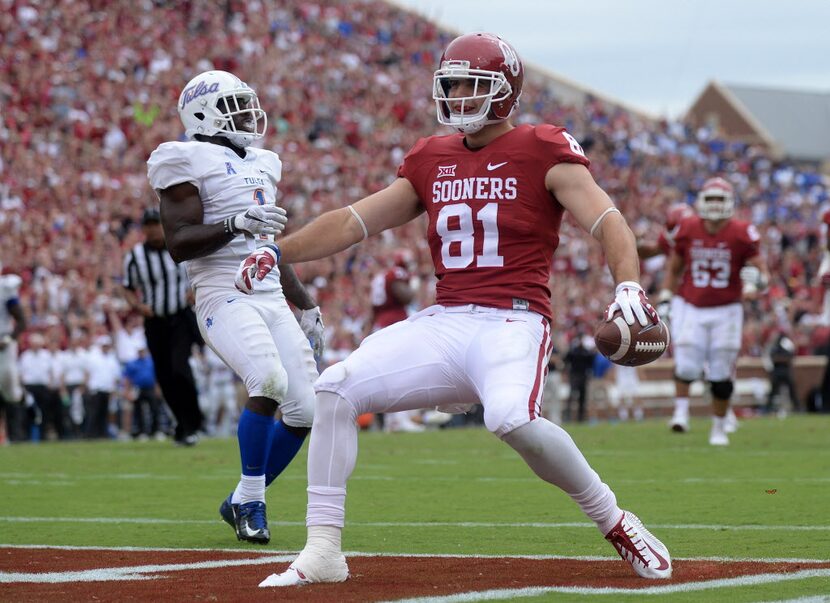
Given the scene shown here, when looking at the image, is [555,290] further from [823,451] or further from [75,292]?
[823,451]

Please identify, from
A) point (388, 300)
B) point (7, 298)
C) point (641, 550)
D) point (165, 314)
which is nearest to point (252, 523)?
point (641, 550)

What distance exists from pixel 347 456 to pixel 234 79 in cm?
266

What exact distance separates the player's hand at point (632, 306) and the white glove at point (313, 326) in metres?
2.28

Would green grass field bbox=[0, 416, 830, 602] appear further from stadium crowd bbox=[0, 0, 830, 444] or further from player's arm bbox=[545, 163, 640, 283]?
stadium crowd bbox=[0, 0, 830, 444]

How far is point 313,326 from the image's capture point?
6.61 meters

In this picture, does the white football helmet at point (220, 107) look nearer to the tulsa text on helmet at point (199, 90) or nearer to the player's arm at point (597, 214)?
the tulsa text on helmet at point (199, 90)

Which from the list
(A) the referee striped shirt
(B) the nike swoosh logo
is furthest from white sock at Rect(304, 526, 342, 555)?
(A) the referee striped shirt

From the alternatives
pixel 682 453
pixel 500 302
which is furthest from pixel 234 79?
pixel 682 453

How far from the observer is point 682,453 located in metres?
11.1

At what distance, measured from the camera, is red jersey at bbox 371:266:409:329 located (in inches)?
619

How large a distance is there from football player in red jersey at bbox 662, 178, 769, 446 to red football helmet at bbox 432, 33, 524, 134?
7620 millimetres

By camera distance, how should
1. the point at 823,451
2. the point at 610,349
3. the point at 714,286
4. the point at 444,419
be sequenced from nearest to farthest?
the point at 610,349 → the point at 823,451 → the point at 714,286 → the point at 444,419

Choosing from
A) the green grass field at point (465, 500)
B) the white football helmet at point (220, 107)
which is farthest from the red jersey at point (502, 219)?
the white football helmet at point (220, 107)

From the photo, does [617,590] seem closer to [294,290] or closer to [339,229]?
[339,229]
